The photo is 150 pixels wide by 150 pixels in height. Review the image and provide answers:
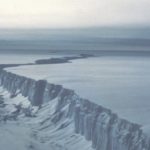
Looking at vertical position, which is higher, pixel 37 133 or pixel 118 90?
pixel 118 90

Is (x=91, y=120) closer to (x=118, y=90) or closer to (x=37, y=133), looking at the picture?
(x=37, y=133)

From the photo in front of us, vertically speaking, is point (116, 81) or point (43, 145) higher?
point (116, 81)

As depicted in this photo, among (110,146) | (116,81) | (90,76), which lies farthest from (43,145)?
(90,76)

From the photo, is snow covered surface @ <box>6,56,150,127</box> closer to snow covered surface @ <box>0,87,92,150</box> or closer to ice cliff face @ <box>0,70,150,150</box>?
ice cliff face @ <box>0,70,150,150</box>

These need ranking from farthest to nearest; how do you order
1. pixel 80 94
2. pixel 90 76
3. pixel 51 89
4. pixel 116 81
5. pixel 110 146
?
pixel 90 76, pixel 116 81, pixel 51 89, pixel 80 94, pixel 110 146

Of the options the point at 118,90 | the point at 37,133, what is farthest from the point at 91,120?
the point at 118,90

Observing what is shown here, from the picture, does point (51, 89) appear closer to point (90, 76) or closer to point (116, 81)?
point (116, 81)

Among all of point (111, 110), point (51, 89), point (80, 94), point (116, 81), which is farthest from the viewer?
point (116, 81)

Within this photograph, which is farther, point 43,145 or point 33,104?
point 33,104

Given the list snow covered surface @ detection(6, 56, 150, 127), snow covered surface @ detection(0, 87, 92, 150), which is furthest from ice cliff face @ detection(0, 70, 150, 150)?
snow covered surface @ detection(6, 56, 150, 127)
